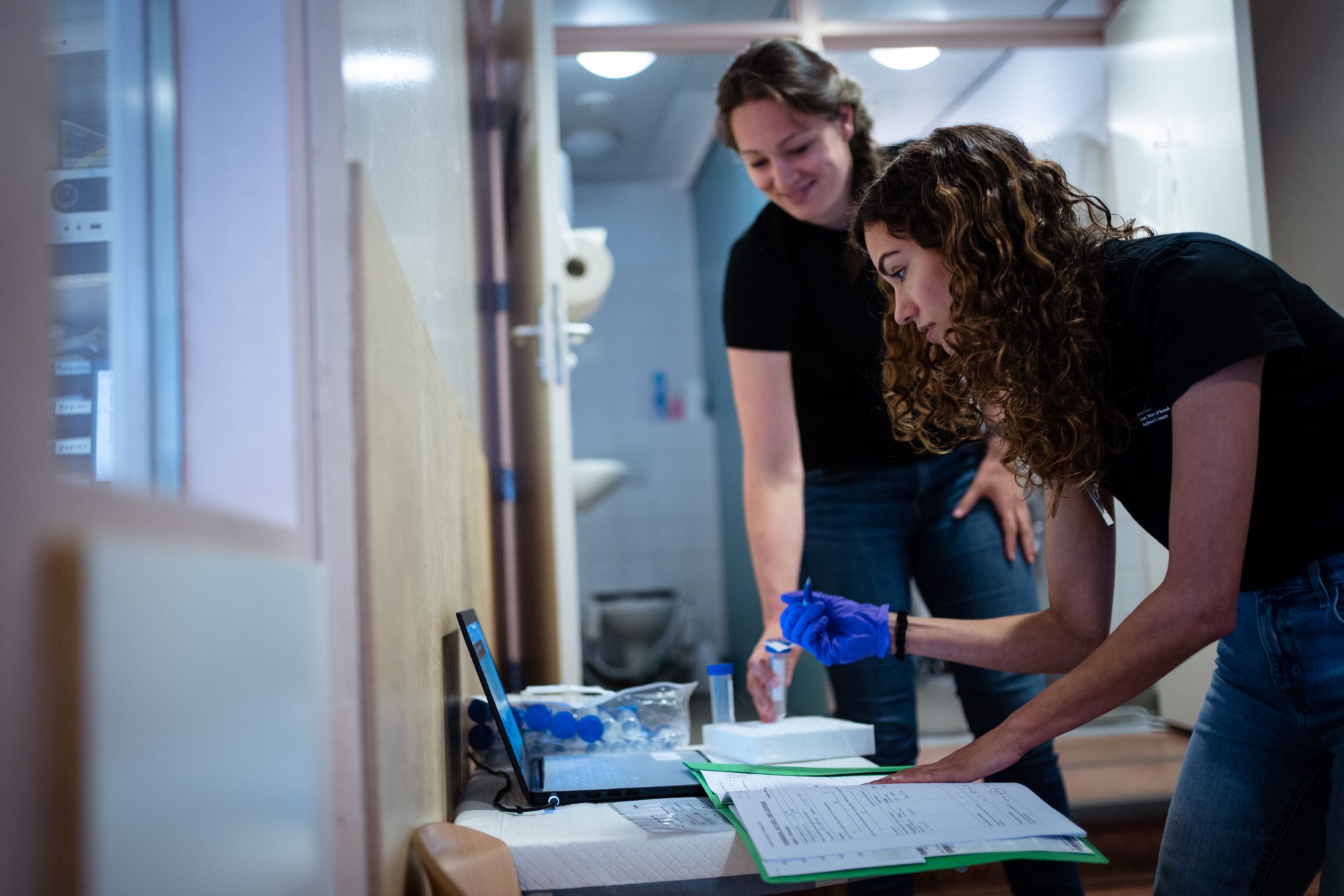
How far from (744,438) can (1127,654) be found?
756 millimetres

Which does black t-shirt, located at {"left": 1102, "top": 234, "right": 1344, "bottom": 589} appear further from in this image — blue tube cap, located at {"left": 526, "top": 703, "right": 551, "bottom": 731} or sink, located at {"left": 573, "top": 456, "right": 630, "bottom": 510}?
sink, located at {"left": 573, "top": 456, "right": 630, "bottom": 510}

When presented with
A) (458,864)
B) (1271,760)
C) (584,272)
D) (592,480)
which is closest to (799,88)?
(1271,760)

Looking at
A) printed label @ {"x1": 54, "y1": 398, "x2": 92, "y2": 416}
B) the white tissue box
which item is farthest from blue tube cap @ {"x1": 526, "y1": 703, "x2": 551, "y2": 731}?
printed label @ {"x1": 54, "y1": 398, "x2": 92, "y2": 416}

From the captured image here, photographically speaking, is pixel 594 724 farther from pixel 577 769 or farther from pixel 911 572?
pixel 911 572

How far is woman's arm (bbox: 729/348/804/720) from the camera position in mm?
1418

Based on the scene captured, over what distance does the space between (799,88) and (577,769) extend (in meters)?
0.94

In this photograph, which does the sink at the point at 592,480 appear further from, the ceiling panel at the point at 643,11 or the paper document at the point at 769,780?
the paper document at the point at 769,780

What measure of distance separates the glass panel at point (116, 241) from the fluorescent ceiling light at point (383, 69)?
103 millimetres

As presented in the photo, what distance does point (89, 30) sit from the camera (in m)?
0.44

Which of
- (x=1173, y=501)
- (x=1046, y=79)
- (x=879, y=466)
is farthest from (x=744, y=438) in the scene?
(x=1046, y=79)

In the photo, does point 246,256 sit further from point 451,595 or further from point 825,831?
point 451,595

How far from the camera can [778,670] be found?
121 centimetres

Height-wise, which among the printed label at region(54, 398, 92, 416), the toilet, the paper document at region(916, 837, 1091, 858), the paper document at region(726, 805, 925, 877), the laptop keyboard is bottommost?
the toilet

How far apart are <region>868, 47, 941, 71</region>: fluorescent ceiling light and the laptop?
198 cm
